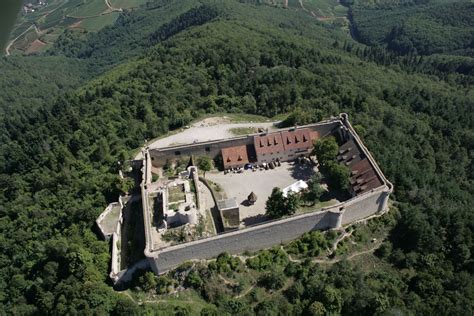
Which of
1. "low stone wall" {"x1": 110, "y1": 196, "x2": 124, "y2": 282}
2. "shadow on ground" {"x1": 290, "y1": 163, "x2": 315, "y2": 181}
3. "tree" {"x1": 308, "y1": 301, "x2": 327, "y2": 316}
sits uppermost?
"low stone wall" {"x1": 110, "y1": 196, "x2": 124, "y2": 282}

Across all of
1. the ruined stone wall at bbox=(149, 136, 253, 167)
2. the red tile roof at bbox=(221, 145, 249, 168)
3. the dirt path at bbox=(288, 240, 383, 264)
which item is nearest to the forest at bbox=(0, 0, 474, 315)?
the dirt path at bbox=(288, 240, 383, 264)

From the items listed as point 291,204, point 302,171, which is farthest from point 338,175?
point 291,204

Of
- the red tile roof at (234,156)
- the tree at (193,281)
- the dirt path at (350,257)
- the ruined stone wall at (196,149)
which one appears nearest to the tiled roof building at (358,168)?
the ruined stone wall at (196,149)

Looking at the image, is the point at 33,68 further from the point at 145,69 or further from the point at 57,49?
the point at 145,69

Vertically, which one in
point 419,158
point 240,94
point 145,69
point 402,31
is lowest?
point 402,31

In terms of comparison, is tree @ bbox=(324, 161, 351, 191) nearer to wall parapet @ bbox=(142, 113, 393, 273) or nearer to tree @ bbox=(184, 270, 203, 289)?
wall parapet @ bbox=(142, 113, 393, 273)

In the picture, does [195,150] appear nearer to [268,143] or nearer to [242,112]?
[268,143]

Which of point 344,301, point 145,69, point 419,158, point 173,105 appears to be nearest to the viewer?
point 344,301

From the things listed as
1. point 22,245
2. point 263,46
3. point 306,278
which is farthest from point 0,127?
point 306,278
